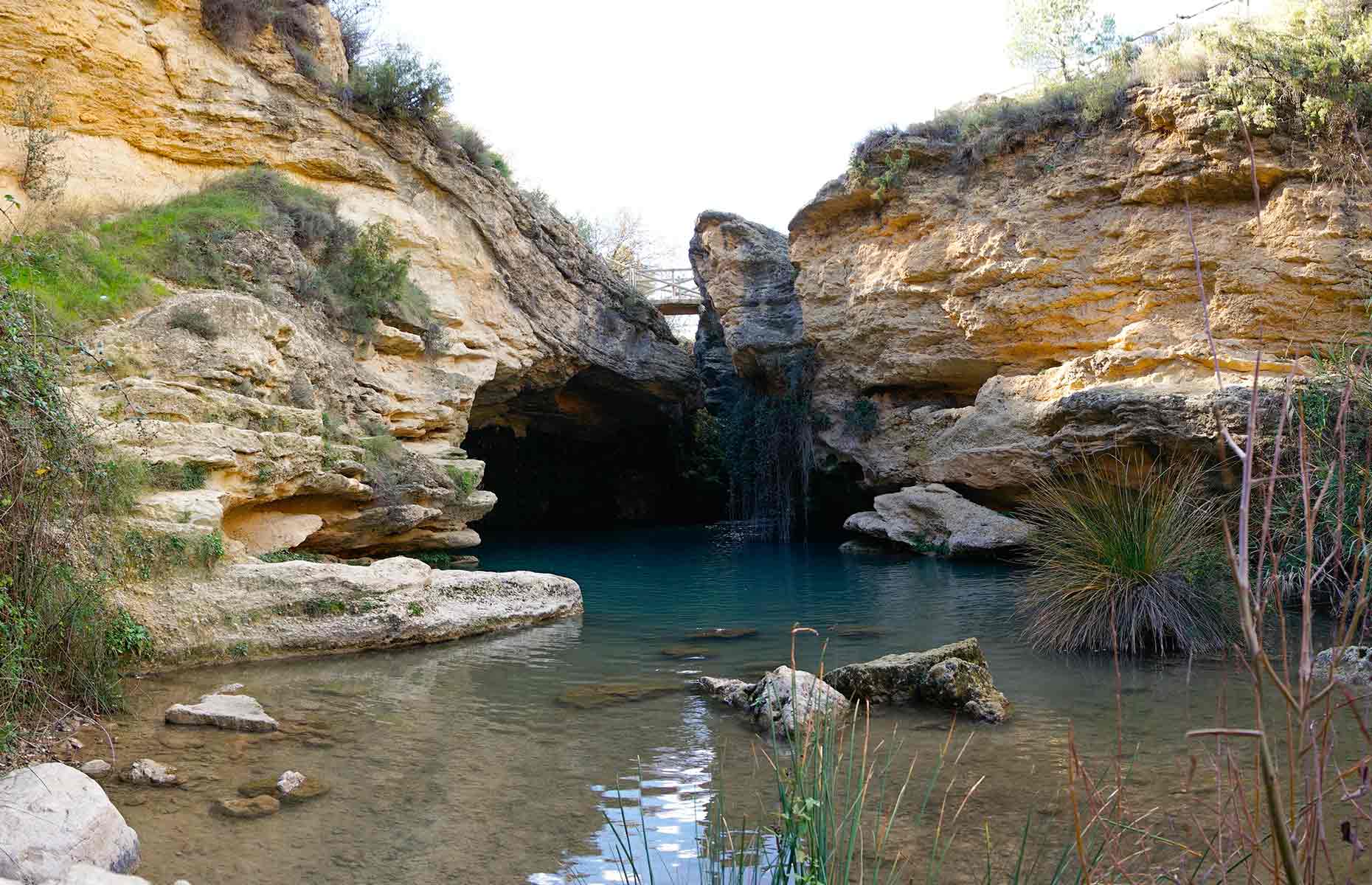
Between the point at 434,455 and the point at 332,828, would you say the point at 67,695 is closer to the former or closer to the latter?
the point at 332,828

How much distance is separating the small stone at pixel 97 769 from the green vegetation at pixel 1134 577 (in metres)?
7.02

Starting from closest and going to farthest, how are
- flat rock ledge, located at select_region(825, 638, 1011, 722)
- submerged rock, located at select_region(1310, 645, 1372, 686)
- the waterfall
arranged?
1. submerged rock, located at select_region(1310, 645, 1372, 686)
2. flat rock ledge, located at select_region(825, 638, 1011, 722)
3. the waterfall

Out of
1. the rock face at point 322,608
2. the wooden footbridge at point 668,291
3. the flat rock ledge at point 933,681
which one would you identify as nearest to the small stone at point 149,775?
the rock face at point 322,608

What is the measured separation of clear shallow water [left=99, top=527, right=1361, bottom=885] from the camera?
414cm

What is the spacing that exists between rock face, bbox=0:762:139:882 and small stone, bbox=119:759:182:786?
0.72 meters

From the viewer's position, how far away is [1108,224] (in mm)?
16547

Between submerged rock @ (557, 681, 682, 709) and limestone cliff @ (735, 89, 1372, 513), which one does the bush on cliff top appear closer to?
submerged rock @ (557, 681, 682, 709)

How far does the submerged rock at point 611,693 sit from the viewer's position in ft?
22.5

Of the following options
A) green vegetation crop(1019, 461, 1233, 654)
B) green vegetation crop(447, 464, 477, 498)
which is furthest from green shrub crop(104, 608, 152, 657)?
green vegetation crop(1019, 461, 1233, 654)

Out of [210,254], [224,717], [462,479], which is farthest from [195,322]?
[224,717]

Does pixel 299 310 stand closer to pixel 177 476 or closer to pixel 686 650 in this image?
pixel 177 476

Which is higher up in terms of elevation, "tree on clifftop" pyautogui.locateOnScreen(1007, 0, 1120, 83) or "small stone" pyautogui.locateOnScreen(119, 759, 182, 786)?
"tree on clifftop" pyautogui.locateOnScreen(1007, 0, 1120, 83)

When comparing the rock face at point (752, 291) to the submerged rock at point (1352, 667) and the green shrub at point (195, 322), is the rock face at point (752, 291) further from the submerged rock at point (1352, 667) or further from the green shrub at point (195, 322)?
the submerged rock at point (1352, 667)

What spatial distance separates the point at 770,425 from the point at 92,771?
19078 millimetres
